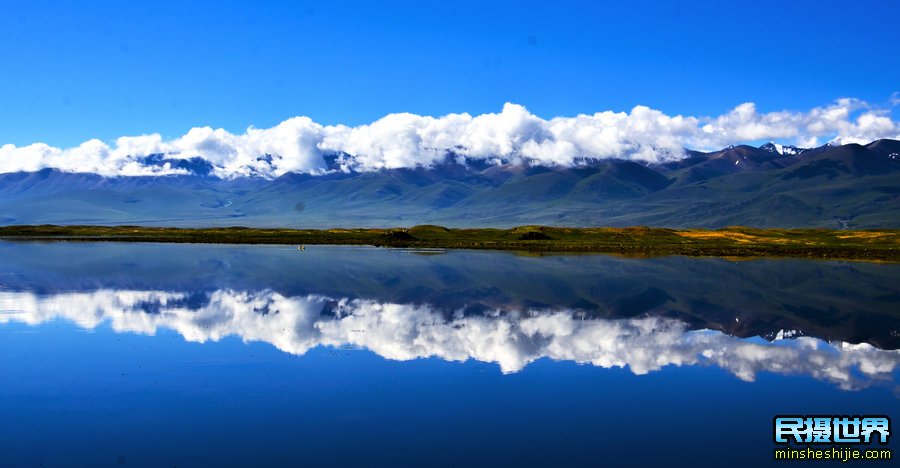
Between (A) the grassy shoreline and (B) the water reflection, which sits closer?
(B) the water reflection

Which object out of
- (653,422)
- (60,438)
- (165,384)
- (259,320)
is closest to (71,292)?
(259,320)

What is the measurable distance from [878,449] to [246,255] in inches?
3397

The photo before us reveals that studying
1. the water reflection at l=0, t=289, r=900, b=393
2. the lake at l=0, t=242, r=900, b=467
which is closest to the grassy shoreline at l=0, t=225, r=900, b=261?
the lake at l=0, t=242, r=900, b=467

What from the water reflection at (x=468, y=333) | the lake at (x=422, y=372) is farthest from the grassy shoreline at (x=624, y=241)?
the water reflection at (x=468, y=333)

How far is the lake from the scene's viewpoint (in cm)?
1919

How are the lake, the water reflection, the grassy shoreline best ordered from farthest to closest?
the grassy shoreline
the water reflection
the lake

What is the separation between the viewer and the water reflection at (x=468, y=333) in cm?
3022

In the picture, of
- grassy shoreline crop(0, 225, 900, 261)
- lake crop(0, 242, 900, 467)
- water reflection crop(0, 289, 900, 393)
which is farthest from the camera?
grassy shoreline crop(0, 225, 900, 261)

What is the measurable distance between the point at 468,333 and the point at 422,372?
8.40m

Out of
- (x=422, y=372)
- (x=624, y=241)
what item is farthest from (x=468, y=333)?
(x=624, y=241)

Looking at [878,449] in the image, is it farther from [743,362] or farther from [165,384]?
[165,384]

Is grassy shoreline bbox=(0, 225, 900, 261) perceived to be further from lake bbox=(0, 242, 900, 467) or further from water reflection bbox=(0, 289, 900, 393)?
water reflection bbox=(0, 289, 900, 393)

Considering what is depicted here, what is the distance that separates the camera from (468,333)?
116ft

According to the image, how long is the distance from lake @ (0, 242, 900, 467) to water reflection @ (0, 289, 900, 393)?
0.19 metres
